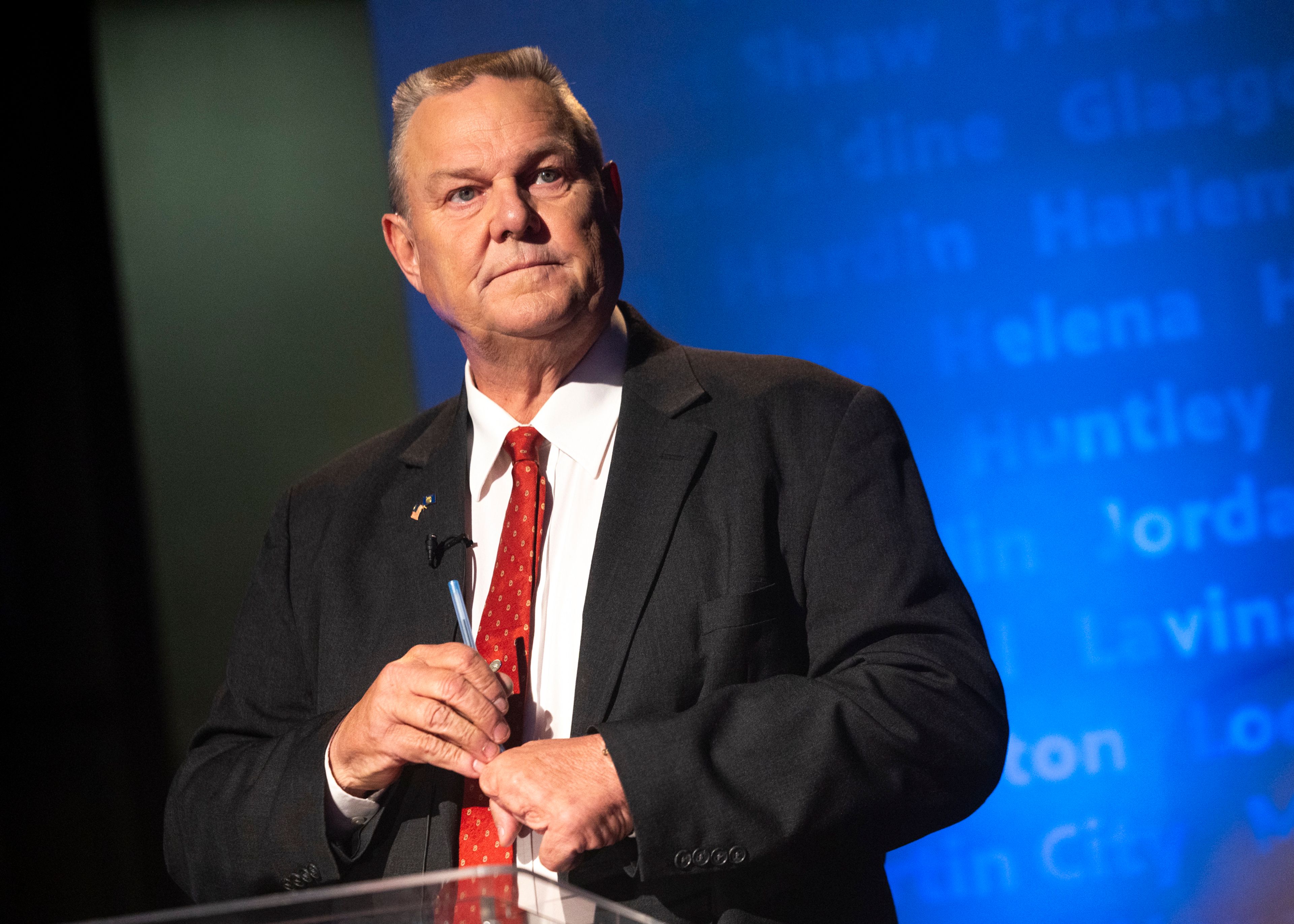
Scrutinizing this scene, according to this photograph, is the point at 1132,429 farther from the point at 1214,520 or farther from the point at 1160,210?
the point at 1160,210

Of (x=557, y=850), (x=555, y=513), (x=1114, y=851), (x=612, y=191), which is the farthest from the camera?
(x=1114, y=851)

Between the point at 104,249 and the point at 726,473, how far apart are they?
307 cm

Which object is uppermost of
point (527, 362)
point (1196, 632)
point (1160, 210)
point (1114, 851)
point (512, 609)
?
point (1160, 210)

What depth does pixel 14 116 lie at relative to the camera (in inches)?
157

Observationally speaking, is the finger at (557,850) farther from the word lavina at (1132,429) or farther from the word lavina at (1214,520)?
the word lavina at (1214,520)

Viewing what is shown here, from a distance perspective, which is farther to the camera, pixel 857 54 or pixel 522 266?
pixel 857 54

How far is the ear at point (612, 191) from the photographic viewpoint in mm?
1885

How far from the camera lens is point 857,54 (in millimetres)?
3250

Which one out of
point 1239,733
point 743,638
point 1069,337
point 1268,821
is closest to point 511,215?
point 743,638

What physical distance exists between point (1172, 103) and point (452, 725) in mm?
2756

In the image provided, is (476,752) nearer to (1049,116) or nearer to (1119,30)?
(1049,116)

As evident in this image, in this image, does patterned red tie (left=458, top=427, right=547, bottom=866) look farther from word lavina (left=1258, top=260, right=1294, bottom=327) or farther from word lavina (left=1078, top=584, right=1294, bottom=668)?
word lavina (left=1258, top=260, right=1294, bottom=327)

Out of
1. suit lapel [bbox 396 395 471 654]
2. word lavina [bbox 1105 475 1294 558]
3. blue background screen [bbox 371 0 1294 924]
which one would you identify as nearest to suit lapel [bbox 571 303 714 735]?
suit lapel [bbox 396 395 471 654]

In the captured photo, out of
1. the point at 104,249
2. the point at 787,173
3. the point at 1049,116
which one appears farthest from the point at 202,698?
the point at 1049,116
